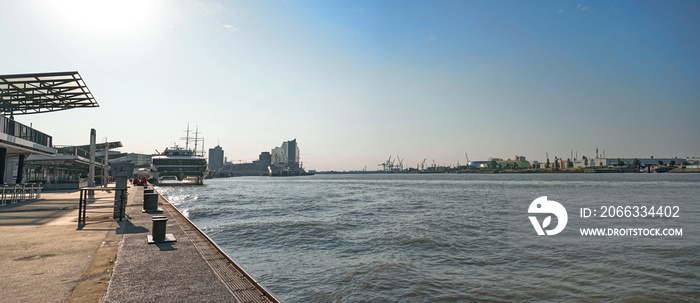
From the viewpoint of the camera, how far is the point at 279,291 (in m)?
8.89

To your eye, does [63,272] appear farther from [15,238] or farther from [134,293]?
[15,238]

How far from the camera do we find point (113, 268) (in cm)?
714

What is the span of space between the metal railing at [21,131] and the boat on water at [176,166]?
41098 mm

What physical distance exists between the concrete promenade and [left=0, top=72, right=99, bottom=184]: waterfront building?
52.6 feet

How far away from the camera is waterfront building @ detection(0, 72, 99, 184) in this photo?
23.2 m

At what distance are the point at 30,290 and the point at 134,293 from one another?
1.71 m

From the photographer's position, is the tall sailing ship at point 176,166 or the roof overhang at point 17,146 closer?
the roof overhang at point 17,146

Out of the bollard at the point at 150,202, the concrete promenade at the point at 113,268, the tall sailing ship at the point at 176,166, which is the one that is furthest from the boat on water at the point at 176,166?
the concrete promenade at the point at 113,268

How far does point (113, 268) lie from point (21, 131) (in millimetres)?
34737

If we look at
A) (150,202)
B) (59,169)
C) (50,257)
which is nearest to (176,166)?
(59,169)

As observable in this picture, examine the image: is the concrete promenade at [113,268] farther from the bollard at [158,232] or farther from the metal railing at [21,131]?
the metal railing at [21,131]

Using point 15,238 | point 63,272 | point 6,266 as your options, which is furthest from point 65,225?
point 63,272

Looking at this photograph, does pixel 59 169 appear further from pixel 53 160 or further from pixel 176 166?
pixel 176 166

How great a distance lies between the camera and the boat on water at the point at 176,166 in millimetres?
82625
